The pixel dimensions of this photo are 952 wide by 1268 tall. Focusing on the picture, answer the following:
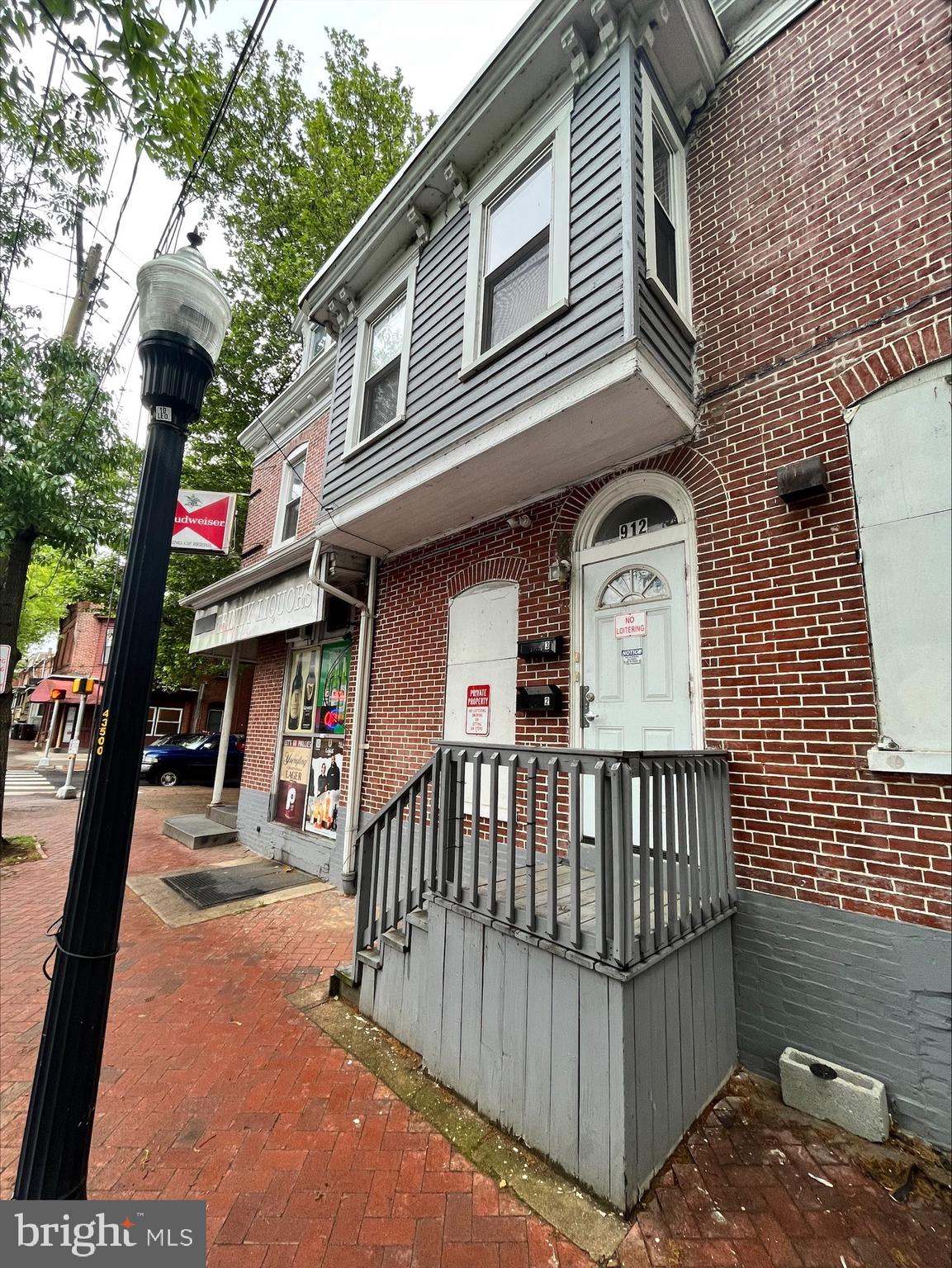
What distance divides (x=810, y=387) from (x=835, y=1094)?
3773 mm

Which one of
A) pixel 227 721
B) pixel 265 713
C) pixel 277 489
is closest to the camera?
pixel 265 713

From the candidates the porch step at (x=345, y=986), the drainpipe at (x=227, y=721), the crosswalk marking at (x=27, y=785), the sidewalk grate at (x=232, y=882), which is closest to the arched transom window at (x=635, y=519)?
the porch step at (x=345, y=986)

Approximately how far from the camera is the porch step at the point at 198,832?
794cm

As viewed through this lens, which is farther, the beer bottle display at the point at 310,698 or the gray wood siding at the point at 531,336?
the beer bottle display at the point at 310,698

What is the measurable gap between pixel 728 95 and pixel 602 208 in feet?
5.84

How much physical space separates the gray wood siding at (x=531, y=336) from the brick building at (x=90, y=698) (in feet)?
57.1

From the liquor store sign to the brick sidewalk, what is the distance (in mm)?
3979

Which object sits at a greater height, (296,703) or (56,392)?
(56,392)

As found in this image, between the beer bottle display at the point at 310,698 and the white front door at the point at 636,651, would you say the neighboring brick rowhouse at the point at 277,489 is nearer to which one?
the beer bottle display at the point at 310,698

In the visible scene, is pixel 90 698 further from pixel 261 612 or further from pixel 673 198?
pixel 673 198

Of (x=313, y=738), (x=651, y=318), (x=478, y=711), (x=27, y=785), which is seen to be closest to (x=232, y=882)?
(x=313, y=738)

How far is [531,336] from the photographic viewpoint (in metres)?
3.83

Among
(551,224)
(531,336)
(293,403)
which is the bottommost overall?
(531,336)

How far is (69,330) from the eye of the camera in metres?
7.55
